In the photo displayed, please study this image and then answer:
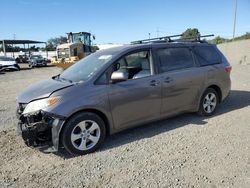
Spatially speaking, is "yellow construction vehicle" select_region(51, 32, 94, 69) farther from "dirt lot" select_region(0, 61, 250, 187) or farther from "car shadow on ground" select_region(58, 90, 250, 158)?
"dirt lot" select_region(0, 61, 250, 187)

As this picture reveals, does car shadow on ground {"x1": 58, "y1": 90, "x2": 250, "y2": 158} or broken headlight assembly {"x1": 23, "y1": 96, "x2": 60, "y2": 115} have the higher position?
broken headlight assembly {"x1": 23, "y1": 96, "x2": 60, "y2": 115}

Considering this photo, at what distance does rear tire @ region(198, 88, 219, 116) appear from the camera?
6367 millimetres

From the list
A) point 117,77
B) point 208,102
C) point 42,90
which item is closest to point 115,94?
point 117,77

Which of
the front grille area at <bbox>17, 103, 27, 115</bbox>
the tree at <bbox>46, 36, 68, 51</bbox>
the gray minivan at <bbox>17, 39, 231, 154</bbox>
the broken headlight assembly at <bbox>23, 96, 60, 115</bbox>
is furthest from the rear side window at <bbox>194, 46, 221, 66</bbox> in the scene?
the tree at <bbox>46, 36, 68, 51</bbox>

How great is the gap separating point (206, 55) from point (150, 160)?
10.7 ft

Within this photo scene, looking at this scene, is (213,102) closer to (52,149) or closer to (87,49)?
(52,149)

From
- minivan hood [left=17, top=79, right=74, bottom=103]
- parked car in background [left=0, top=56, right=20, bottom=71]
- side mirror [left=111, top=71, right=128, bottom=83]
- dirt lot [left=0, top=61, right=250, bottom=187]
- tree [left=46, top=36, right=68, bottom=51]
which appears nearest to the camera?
dirt lot [left=0, top=61, right=250, bottom=187]

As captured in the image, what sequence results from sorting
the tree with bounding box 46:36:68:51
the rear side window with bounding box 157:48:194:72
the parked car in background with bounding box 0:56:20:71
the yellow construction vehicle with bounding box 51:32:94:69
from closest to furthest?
the rear side window with bounding box 157:48:194:72, the yellow construction vehicle with bounding box 51:32:94:69, the parked car in background with bounding box 0:56:20:71, the tree with bounding box 46:36:68:51

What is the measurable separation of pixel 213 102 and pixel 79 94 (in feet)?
11.3

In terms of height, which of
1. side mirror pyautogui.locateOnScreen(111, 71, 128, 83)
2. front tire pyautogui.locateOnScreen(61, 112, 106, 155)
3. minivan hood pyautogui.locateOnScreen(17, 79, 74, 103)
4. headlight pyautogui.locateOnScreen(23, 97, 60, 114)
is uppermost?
side mirror pyautogui.locateOnScreen(111, 71, 128, 83)

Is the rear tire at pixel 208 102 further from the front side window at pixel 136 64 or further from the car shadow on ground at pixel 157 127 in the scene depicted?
the front side window at pixel 136 64

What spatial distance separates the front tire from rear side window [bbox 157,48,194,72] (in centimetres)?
176

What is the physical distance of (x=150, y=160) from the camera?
430cm

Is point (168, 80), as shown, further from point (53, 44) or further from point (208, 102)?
point (53, 44)
